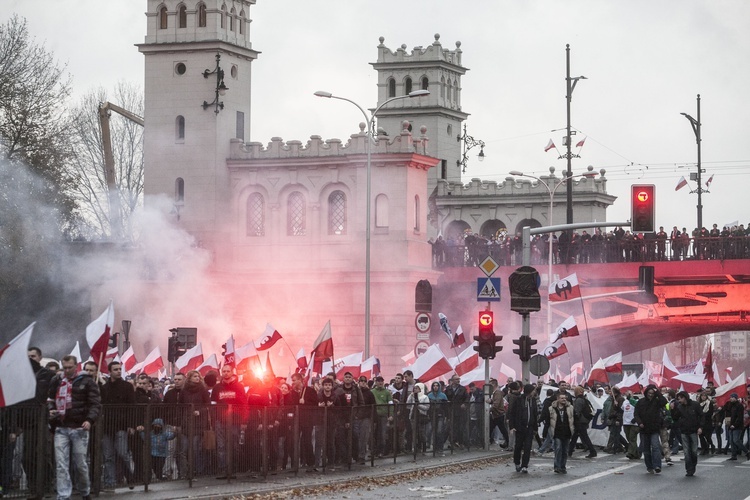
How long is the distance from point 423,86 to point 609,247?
1242 inches

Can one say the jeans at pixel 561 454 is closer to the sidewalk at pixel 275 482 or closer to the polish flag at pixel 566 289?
the sidewalk at pixel 275 482

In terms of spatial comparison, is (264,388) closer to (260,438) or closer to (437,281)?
(260,438)

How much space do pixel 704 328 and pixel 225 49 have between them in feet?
77.9

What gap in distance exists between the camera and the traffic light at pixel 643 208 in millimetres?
30953

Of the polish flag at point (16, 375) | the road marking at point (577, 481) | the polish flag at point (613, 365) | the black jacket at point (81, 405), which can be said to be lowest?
the road marking at point (577, 481)

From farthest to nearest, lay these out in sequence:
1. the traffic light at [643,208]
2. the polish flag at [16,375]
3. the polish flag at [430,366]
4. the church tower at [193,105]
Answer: the church tower at [193,105], the polish flag at [430,366], the traffic light at [643,208], the polish flag at [16,375]

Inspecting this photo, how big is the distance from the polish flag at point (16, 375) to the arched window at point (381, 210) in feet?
139

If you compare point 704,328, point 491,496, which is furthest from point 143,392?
point 704,328

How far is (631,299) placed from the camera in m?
59.3

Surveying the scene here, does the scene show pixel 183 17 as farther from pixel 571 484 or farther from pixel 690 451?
pixel 571 484

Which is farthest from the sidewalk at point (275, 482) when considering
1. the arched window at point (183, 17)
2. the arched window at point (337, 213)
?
the arched window at point (183, 17)

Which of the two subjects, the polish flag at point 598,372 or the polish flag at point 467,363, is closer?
the polish flag at point 467,363

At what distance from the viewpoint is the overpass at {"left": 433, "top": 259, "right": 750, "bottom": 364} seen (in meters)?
56.8

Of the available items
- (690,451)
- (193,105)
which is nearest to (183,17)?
(193,105)
